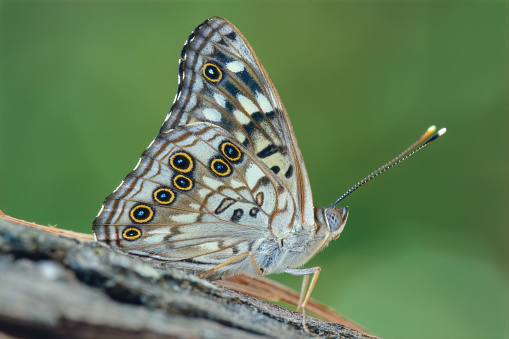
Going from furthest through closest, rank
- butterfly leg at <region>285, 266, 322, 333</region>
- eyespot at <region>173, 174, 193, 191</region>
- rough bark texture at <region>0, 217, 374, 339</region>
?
eyespot at <region>173, 174, 193, 191</region> < butterfly leg at <region>285, 266, 322, 333</region> < rough bark texture at <region>0, 217, 374, 339</region>

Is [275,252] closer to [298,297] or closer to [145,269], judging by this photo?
[298,297]

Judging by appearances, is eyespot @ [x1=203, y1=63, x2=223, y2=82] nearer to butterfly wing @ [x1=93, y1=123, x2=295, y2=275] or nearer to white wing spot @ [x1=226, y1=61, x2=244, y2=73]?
white wing spot @ [x1=226, y1=61, x2=244, y2=73]

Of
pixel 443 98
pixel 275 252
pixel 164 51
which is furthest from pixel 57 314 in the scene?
pixel 443 98

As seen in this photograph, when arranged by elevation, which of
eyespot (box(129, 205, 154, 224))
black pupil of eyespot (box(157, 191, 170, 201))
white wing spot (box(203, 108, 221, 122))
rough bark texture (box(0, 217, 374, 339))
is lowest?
rough bark texture (box(0, 217, 374, 339))

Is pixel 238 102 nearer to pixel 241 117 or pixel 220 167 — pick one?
pixel 241 117

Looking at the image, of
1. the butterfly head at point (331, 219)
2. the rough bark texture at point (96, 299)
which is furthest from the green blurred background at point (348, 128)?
the rough bark texture at point (96, 299)

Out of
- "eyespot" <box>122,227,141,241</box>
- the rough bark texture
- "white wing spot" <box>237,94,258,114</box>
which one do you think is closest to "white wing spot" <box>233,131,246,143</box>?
"white wing spot" <box>237,94,258,114</box>
